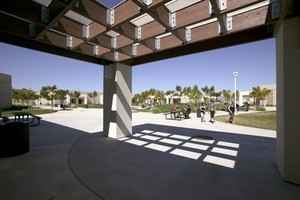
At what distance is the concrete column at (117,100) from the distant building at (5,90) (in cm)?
3397

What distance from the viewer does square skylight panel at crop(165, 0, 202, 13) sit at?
3.62 metres

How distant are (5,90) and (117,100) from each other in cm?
3549

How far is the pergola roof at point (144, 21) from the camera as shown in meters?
3.17

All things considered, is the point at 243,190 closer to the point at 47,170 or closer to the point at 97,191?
the point at 97,191

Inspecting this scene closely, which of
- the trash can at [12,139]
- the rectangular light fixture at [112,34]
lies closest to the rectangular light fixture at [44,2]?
the rectangular light fixture at [112,34]

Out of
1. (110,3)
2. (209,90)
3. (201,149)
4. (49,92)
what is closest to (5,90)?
(49,92)

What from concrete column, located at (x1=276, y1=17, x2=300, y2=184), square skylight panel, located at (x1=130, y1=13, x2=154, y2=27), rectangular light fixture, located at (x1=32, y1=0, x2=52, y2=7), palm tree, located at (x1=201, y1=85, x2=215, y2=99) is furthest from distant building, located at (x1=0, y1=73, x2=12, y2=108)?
palm tree, located at (x1=201, y1=85, x2=215, y2=99)

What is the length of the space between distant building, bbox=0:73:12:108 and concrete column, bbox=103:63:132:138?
34.0 meters

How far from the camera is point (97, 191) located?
3.00 meters

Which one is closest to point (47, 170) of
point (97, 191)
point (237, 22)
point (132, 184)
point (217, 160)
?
point (97, 191)

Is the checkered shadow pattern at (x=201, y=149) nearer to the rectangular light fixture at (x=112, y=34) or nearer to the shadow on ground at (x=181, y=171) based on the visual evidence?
the shadow on ground at (x=181, y=171)

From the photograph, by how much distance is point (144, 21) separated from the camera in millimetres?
4438

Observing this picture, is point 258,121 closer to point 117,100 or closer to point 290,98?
point 290,98

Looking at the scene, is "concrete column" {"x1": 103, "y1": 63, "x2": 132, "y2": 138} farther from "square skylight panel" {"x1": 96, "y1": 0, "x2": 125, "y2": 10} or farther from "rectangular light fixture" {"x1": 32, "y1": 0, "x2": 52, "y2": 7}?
"rectangular light fixture" {"x1": 32, "y1": 0, "x2": 52, "y2": 7}
